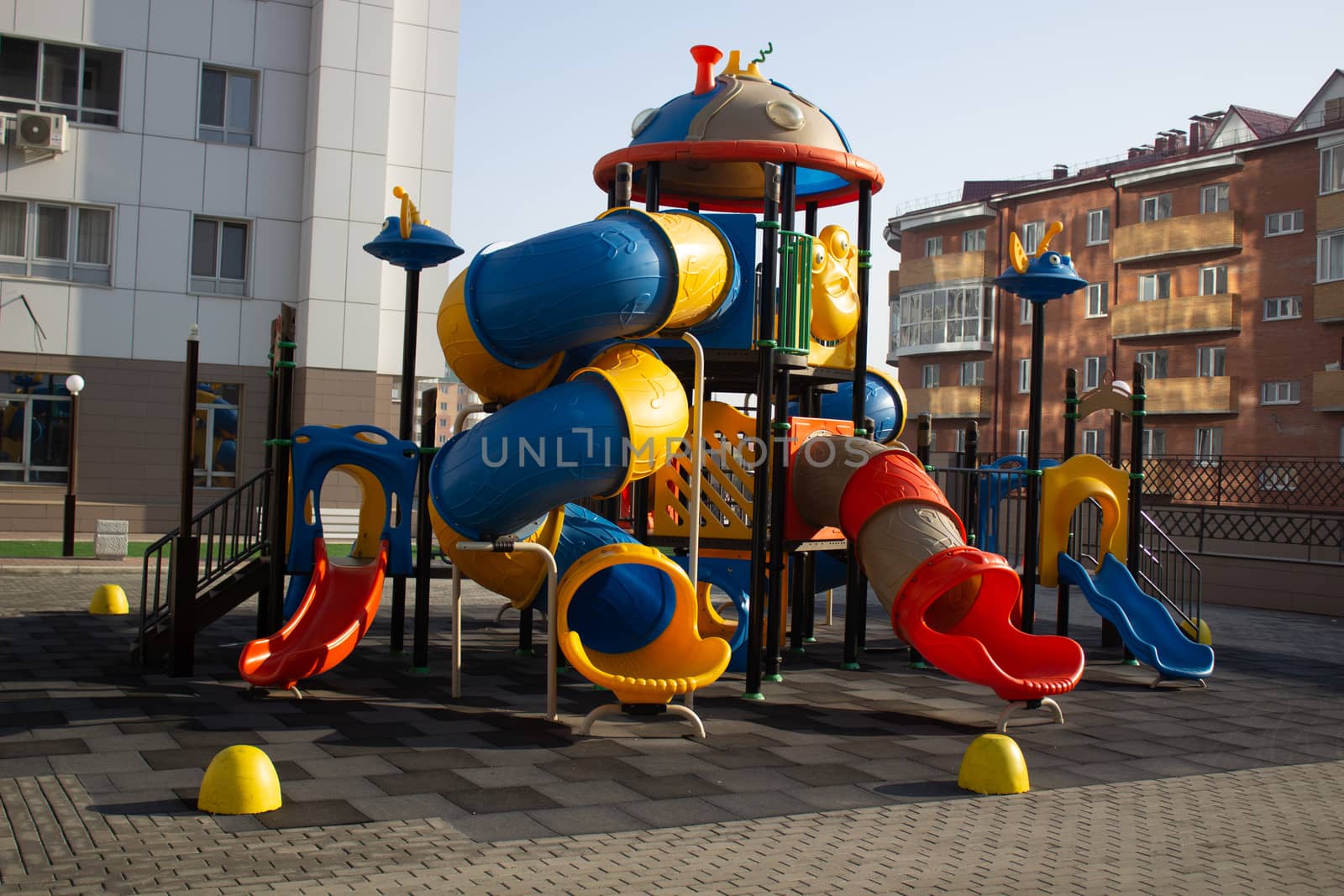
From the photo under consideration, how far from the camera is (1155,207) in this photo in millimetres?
41344

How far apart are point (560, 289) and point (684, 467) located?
3621 millimetres

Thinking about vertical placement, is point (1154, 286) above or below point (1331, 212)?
below

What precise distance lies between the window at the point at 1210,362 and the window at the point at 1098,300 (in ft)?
13.3

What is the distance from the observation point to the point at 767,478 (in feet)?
34.3

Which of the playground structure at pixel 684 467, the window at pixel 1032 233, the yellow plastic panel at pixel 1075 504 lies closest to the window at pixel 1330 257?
the window at pixel 1032 233

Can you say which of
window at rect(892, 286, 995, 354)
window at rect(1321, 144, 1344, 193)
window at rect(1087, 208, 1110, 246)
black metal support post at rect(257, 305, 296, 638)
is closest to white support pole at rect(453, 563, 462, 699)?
black metal support post at rect(257, 305, 296, 638)

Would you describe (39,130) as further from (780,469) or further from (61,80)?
(780,469)

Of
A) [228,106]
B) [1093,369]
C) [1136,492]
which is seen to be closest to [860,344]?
[1136,492]

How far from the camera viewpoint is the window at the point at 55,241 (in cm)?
2569

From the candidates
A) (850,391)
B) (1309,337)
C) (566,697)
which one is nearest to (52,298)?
(850,391)

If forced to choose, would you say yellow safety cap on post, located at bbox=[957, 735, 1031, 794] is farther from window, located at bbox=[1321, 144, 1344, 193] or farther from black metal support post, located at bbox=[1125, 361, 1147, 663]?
window, located at bbox=[1321, 144, 1344, 193]

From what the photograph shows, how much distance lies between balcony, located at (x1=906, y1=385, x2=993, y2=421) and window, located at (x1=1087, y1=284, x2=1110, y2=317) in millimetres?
5231

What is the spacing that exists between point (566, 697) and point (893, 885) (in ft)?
16.4

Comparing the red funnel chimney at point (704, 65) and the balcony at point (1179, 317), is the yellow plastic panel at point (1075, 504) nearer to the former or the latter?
the red funnel chimney at point (704, 65)
